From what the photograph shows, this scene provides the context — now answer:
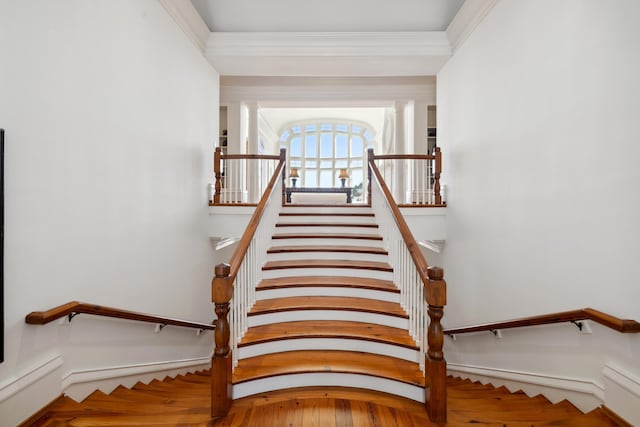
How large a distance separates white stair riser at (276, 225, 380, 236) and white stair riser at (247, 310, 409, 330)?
1.83 m

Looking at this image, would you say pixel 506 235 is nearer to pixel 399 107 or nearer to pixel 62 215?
pixel 62 215

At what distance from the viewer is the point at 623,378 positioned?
6.23 feet

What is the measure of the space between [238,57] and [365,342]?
407cm

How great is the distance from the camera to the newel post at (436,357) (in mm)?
2234

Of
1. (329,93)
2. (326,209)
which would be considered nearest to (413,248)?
(326,209)

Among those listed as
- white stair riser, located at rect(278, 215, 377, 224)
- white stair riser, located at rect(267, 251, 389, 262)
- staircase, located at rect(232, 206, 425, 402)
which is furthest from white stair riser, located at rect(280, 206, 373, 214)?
white stair riser, located at rect(267, 251, 389, 262)

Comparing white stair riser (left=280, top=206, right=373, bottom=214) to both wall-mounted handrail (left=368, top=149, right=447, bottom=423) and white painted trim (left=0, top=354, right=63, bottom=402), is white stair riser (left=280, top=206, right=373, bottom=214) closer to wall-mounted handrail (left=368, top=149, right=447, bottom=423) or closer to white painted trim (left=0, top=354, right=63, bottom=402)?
wall-mounted handrail (left=368, top=149, right=447, bottom=423)

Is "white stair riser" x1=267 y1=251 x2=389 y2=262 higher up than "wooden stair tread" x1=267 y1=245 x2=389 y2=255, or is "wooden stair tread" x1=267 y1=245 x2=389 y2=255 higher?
"wooden stair tread" x1=267 y1=245 x2=389 y2=255

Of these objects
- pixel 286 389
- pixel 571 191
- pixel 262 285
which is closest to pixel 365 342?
pixel 286 389

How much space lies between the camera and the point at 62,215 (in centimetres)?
219

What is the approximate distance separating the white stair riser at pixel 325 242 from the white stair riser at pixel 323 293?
42.4 inches

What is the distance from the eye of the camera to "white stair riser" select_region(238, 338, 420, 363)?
9.47 ft

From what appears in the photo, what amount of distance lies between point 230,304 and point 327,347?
3.10ft

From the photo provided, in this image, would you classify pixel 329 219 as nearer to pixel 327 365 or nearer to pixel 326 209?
pixel 326 209
